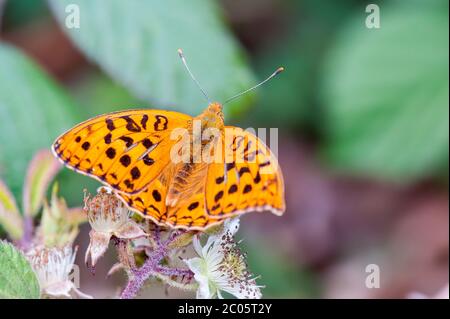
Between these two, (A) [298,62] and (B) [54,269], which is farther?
(A) [298,62]

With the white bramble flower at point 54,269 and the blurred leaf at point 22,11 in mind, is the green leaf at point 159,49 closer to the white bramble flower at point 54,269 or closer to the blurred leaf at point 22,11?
the white bramble flower at point 54,269

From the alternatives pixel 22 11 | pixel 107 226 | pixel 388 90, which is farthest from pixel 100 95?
pixel 107 226

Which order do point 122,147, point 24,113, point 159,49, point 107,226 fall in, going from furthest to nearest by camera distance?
point 159,49, point 24,113, point 122,147, point 107,226

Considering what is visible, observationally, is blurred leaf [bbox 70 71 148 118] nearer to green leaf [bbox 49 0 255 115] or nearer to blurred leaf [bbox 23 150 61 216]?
green leaf [bbox 49 0 255 115]

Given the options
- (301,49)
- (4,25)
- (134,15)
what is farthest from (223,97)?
(4,25)

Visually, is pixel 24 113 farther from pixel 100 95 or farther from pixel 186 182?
pixel 100 95

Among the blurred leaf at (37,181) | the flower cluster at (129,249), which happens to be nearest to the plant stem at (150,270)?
the flower cluster at (129,249)

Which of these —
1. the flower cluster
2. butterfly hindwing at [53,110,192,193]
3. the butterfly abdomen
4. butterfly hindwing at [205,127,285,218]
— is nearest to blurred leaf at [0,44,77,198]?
the flower cluster
